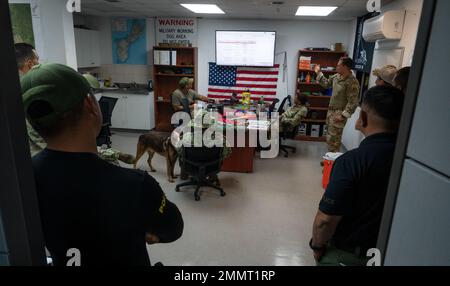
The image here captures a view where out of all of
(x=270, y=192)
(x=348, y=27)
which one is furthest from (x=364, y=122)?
(x=348, y=27)

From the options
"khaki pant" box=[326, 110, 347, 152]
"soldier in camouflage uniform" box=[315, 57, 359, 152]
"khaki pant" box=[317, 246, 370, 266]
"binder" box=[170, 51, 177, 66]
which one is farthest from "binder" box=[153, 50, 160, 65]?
"khaki pant" box=[317, 246, 370, 266]

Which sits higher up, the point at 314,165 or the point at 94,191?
the point at 94,191

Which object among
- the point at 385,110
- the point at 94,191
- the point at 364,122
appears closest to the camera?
the point at 94,191

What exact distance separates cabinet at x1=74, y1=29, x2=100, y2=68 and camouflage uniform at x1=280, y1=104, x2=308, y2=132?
15.0ft

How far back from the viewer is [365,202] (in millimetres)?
1375

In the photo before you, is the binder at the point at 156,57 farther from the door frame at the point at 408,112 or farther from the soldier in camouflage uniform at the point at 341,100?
the door frame at the point at 408,112

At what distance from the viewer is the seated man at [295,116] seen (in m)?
5.53

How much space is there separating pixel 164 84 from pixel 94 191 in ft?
22.2

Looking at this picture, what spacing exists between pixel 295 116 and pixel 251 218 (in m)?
2.73

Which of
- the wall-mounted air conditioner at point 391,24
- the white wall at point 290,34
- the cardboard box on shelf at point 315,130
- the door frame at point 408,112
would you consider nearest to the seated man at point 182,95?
the white wall at point 290,34

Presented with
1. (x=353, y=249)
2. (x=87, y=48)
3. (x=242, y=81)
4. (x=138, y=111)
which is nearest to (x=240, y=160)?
(x=242, y=81)

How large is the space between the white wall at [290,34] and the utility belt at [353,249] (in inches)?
228

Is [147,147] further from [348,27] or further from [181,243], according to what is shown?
[348,27]

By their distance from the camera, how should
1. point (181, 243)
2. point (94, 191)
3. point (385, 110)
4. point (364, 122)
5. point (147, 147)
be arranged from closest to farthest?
point (94, 191) → point (385, 110) → point (364, 122) → point (181, 243) → point (147, 147)
